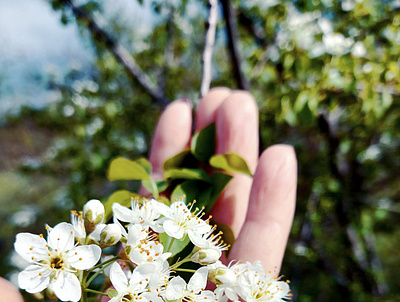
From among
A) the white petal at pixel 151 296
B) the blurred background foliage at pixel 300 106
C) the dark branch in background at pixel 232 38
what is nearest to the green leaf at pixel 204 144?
the blurred background foliage at pixel 300 106

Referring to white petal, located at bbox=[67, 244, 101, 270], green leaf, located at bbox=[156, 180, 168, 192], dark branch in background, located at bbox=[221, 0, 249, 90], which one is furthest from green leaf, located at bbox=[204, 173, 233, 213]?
dark branch in background, located at bbox=[221, 0, 249, 90]

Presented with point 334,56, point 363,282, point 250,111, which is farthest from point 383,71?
point 363,282

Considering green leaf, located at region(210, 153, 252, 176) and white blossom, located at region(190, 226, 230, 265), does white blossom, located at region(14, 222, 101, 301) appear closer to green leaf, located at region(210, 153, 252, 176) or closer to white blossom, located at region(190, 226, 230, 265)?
white blossom, located at region(190, 226, 230, 265)

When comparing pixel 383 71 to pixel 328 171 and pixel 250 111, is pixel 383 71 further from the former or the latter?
pixel 328 171

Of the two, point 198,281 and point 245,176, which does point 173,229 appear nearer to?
point 198,281

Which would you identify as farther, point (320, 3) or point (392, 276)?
point (392, 276)

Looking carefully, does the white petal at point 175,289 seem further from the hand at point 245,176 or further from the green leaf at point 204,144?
the green leaf at point 204,144

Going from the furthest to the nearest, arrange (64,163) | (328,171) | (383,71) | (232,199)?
1. (64,163)
2. (328,171)
3. (383,71)
4. (232,199)
